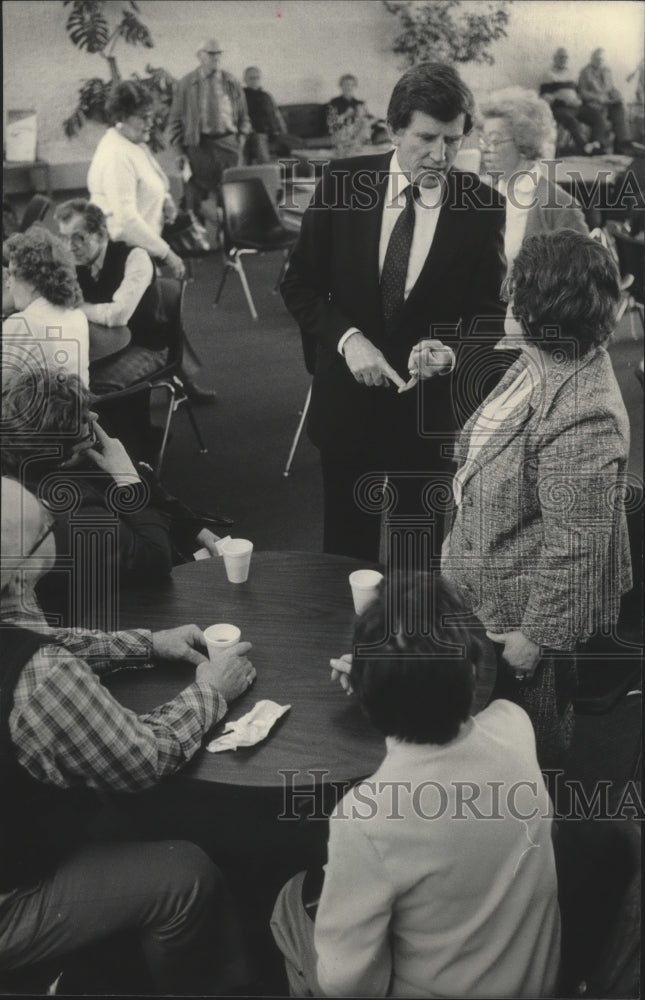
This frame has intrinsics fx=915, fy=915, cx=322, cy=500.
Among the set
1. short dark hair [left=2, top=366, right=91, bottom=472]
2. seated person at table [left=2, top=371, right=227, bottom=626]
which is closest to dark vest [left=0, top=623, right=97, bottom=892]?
seated person at table [left=2, top=371, right=227, bottom=626]

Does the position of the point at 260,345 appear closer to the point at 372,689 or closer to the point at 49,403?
the point at 49,403

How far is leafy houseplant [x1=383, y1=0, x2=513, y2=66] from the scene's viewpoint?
193cm

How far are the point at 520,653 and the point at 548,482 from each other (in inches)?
14.5

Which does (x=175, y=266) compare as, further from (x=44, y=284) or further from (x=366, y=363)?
(x=366, y=363)

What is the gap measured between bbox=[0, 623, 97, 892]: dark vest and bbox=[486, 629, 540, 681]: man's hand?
2.84ft

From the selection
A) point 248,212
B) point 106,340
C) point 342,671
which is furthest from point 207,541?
point 248,212

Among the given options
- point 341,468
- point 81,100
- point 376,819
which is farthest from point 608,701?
point 81,100

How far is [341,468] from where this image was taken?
8.55ft

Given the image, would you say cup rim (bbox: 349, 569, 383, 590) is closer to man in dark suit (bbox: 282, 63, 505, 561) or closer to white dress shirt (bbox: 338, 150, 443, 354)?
man in dark suit (bbox: 282, 63, 505, 561)

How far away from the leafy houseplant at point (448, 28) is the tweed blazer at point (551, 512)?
2.40 feet

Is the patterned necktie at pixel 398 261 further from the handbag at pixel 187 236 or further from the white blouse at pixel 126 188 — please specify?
the handbag at pixel 187 236

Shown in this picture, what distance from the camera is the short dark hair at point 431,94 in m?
2.04

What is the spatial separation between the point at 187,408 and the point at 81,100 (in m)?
2.32

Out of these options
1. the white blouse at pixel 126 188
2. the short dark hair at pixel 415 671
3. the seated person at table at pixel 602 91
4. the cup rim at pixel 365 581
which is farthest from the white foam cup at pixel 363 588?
the white blouse at pixel 126 188
